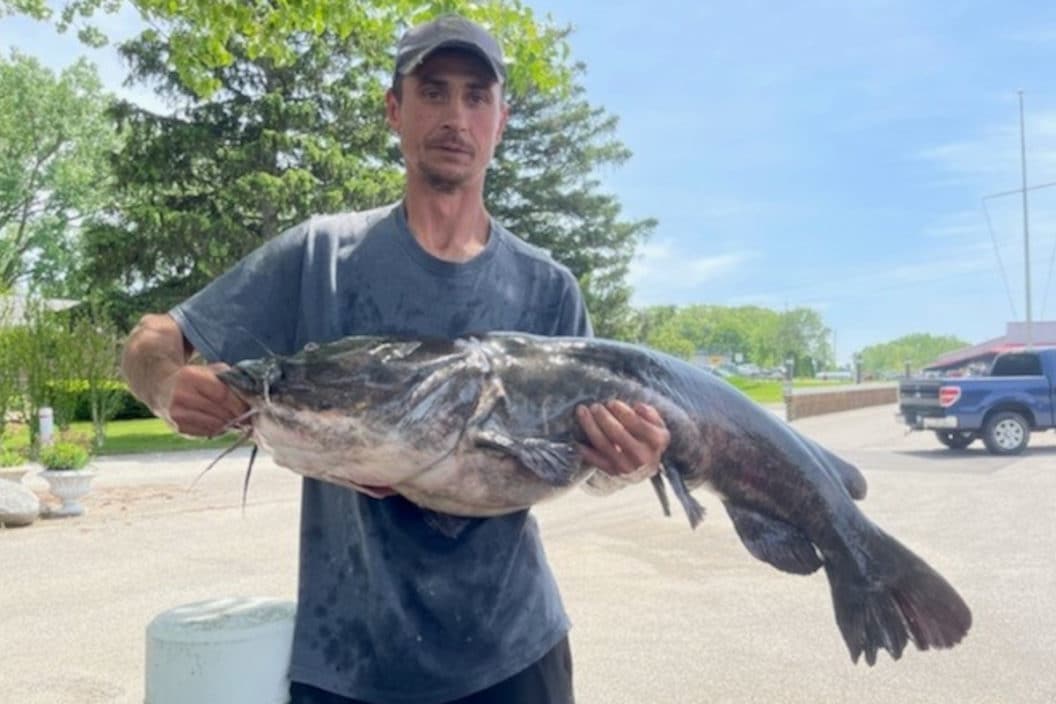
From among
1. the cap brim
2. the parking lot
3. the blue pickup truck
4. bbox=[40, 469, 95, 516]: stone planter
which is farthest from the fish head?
the blue pickup truck

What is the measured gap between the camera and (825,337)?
122 metres

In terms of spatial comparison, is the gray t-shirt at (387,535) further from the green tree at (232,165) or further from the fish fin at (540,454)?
the green tree at (232,165)

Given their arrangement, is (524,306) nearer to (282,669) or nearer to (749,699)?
(282,669)

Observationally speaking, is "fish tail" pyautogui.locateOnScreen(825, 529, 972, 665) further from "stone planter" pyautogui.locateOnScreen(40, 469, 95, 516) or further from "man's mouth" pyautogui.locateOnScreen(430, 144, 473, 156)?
"stone planter" pyautogui.locateOnScreen(40, 469, 95, 516)

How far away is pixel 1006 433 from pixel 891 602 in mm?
17157

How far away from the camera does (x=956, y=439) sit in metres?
18.9

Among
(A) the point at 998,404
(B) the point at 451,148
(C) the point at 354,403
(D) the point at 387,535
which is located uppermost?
(B) the point at 451,148

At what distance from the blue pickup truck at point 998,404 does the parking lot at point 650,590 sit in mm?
3044

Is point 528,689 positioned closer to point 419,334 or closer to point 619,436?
point 619,436

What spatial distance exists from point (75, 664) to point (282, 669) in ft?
15.4

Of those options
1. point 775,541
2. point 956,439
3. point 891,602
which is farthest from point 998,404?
point 775,541

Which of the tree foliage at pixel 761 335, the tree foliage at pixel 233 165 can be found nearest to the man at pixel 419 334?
the tree foliage at pixel 233 165

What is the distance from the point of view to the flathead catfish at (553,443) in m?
1.91

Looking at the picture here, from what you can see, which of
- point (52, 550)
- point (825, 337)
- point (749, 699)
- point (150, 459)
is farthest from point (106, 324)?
point (825, 337)
